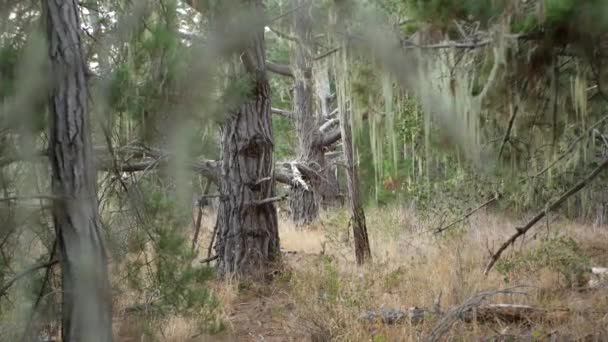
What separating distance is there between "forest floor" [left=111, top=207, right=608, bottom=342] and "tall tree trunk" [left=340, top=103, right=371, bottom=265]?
A: 0.25 meters

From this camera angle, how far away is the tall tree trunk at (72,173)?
3.31 meters

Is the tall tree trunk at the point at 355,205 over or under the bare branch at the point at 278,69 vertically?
under

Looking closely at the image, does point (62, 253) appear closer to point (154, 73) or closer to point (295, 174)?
point (154, 73)

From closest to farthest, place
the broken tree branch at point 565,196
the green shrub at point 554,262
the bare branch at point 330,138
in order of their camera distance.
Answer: the broken tree branch at point 565,196 → the green shrub at point 554,262 → the bare branch at point 330,138

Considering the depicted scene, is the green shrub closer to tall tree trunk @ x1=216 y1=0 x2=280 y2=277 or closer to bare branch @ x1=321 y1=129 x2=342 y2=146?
tall tree trunk @ x1=216 y1=0 x2=280 y2=277

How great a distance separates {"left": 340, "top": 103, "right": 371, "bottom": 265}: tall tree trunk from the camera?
26.0 ft

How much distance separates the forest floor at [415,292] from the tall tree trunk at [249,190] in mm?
337

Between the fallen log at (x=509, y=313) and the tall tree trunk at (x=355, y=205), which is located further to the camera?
the tall tree trunk at (x=355, y=205)

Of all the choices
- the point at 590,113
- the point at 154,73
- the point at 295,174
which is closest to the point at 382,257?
the point at 295,174

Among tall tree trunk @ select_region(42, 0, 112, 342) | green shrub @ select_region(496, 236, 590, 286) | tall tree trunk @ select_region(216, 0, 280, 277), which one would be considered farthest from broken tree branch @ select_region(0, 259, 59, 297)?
green shrub @ select_region(496, 236, 590, 286)

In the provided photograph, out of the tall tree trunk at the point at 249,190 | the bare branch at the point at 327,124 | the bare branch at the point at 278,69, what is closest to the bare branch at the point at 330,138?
the bare branch at the point at 327,124

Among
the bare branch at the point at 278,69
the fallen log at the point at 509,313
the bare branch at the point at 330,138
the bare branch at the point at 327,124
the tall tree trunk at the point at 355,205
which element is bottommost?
the fallen log at the point at 509,313

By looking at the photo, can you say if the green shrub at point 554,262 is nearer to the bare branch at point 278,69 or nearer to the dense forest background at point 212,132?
the dense forest background at point 212,132

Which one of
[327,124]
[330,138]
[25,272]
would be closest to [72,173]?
[25,272]
